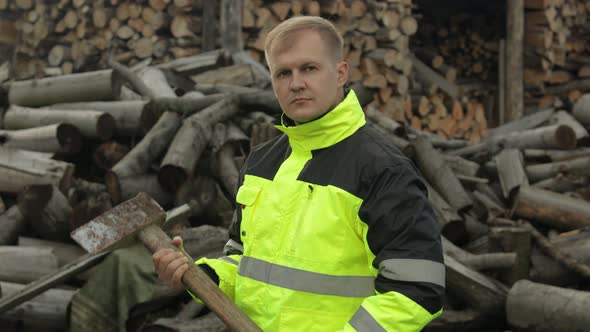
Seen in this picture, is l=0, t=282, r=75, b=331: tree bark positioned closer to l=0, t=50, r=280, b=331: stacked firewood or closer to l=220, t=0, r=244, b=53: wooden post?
l=0, t=50, r=280, b=331: stacked firewood

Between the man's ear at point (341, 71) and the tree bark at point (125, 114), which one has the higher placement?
the man's ear at point (341, 71)

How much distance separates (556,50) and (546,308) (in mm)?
8782

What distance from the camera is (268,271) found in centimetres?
179

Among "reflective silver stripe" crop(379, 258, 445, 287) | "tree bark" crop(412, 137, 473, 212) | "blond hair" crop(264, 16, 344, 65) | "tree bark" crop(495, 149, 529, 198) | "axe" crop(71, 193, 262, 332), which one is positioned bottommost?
"tree bark" crop(495, 149, 529, 198)

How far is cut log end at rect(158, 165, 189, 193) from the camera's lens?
15.8 feet

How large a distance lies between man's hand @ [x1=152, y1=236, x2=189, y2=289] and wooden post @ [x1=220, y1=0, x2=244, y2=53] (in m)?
6.64

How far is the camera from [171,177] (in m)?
4.86

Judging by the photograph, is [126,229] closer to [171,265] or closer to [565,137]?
[171,265]

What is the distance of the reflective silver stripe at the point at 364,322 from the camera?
1547mm

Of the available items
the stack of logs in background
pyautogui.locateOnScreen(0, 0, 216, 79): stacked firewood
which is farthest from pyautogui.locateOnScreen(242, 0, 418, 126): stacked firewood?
pyautogui.locateOnScreen(0, 0, 216, 79): stacked firewood

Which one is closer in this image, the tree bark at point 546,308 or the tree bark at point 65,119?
the tree bark at point 546,308

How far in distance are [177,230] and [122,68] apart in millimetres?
3484

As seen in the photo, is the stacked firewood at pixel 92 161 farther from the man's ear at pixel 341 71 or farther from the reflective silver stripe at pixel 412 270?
the reflective silver stripe at pixel 412 270

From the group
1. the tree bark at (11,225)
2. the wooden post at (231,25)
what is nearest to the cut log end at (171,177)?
the tree bark at (11,225)
